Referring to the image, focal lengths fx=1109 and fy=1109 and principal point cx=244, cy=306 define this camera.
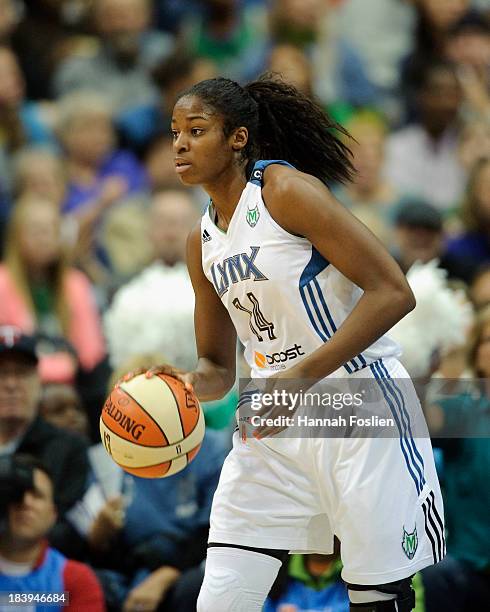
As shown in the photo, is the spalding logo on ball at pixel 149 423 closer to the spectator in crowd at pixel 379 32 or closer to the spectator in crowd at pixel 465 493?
the spectator in crowd at pixel 465 493

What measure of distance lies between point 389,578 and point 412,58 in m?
5.76

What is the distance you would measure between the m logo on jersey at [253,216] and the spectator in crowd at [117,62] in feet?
15.4

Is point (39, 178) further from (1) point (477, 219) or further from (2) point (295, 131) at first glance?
(2) point (295, 131)

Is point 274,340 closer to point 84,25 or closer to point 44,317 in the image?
point 44,317

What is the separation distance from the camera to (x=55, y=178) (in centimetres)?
736

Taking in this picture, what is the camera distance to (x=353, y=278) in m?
3.36

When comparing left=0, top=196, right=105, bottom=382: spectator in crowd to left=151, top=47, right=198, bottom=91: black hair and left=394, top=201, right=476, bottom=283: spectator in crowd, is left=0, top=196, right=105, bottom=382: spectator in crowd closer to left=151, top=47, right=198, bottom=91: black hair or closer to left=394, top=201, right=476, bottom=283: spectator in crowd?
left=151, top=47, right=198, bottom=91: black hair

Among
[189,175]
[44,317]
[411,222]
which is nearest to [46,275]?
[44,317]

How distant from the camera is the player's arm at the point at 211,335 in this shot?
12.6 ft

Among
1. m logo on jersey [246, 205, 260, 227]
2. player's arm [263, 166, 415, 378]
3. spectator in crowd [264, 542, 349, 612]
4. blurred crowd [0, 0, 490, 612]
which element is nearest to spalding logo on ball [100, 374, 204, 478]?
player's arm [263, 166, 415, 378]

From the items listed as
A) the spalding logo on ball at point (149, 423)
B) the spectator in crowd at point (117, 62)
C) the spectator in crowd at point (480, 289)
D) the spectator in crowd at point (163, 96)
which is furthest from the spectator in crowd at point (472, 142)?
the spalding logo on ball at point (149, 423)

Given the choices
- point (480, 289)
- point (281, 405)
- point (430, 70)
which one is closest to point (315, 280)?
point (281, 405)

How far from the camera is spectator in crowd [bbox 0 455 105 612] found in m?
4.71

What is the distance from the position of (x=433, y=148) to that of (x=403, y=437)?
4.90 m
